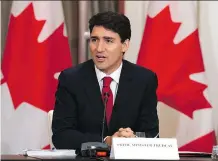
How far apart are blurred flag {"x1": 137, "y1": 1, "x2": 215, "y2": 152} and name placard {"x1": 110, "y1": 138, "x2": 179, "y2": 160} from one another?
199cm

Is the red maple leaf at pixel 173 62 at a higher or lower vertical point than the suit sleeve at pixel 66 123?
higher

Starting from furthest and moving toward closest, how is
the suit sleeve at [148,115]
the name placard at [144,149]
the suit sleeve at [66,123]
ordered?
the suit sleeve at [148,115] → the suit sleeve at [66,123] → the name placard at [144,149]

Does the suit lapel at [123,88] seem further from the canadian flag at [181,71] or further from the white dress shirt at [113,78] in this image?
the canadian flag at [181,71]

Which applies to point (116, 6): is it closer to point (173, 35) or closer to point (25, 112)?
point (173, 35)

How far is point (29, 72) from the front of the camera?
4207mm

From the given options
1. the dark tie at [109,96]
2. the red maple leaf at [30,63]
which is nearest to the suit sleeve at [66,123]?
the dark tie at [109,96]

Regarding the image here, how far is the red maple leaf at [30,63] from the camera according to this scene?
418cm

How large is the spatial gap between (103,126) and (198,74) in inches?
60.3

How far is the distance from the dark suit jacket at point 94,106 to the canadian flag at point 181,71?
110 cm

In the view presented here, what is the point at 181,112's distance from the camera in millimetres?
4156

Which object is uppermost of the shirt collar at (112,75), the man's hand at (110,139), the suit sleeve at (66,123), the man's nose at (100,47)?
the man's nose at (100,47)

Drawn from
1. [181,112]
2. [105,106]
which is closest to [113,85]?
[105,106]

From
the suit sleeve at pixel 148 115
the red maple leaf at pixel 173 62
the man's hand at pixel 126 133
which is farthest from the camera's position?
the red maple leaf at pixel 173 62

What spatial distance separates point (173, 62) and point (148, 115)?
4.18 feet
